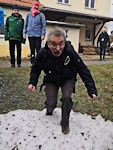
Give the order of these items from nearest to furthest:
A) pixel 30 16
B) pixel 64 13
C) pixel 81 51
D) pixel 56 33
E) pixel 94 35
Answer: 1. pixel 56 33
2. pixel 30 16
3. pixel 64 13
4. pixel 81 51
5. pixel 94 35

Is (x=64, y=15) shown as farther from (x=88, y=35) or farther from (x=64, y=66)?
(x=64, y=66)

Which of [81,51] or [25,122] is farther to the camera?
[81,51]

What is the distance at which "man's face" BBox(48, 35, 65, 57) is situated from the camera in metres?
2.71

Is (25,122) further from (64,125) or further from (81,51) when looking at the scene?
(81,51)

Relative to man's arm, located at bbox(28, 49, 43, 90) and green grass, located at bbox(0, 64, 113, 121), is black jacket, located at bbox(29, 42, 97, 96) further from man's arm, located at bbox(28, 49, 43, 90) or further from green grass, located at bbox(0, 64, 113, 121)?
green grass, located at bbox(0, 64, 113, 121)

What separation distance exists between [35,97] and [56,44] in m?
2.30

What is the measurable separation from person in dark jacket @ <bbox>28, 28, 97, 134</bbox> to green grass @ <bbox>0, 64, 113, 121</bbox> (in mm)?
1223

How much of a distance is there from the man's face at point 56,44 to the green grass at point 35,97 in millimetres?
1756

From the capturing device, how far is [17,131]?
3.04 m

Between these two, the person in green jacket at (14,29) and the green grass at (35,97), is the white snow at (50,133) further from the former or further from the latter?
the person in green jacket at (14,29)

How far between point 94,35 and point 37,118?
1793 centimetres

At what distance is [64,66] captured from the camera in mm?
2955

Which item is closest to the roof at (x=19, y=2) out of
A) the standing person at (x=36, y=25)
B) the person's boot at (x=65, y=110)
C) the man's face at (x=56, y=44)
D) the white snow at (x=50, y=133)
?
the standing person at (x=36, y=25)

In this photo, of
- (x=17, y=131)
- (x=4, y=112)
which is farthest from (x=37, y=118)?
(x=4, y=112)
